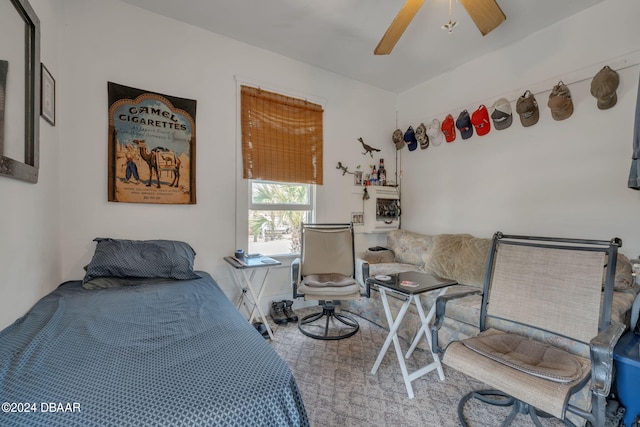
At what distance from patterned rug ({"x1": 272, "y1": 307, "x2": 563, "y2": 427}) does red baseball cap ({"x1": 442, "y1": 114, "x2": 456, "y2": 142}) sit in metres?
2.39

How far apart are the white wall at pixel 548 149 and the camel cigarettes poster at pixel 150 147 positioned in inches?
114

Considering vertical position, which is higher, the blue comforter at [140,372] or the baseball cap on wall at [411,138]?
the baseball cap on wall at [411,138]

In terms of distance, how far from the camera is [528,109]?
2648 mm

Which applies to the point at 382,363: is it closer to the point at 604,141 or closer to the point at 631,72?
the point at 604,141

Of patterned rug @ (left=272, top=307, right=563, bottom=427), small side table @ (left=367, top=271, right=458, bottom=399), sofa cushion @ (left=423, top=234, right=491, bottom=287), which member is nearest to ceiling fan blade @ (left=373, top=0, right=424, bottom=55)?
small side table @ (left=367, top=271, right=458, bottom=399)

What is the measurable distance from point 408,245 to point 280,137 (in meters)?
2.02

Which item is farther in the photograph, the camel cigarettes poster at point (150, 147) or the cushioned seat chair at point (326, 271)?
the cushioned seat chair at point (326, 271)

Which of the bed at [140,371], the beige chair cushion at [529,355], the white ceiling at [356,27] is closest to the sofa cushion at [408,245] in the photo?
the beige chair cushion at [529,355]

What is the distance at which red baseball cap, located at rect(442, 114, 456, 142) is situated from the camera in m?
3.39

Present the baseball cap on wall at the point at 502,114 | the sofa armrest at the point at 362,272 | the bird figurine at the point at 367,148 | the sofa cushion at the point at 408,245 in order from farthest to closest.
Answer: the bird figurine at the point at 367,148
the sofa cushion at the point at 408,245
the baseball cap on wall at the point at 502,114
the sofa armrest at the point at 362,272

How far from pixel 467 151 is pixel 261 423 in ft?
11.1

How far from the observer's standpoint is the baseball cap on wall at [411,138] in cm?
382

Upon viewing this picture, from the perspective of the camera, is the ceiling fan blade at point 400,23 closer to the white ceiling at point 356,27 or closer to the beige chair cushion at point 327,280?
the white ceiling at point 356,27

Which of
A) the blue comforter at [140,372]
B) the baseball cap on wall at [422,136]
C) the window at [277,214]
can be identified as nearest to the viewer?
the blue comforter at [140,372]
